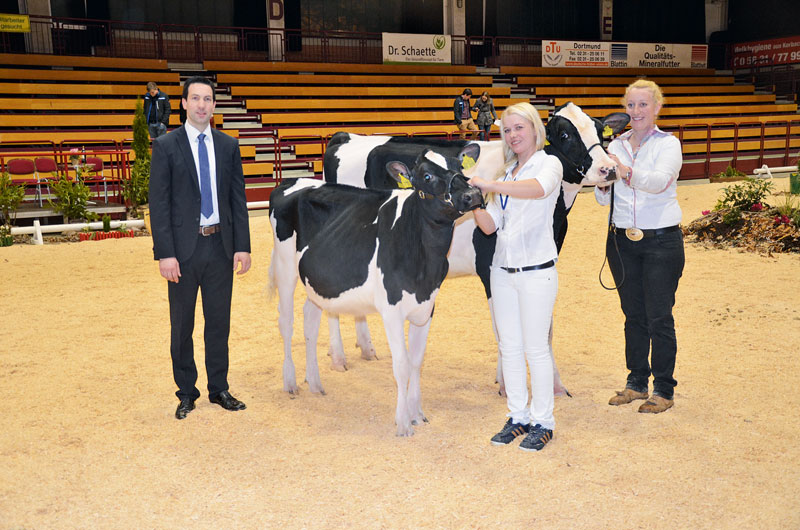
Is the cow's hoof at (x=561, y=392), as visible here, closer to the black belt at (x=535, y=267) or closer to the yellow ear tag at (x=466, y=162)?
the black belt at (x=535, y=267)

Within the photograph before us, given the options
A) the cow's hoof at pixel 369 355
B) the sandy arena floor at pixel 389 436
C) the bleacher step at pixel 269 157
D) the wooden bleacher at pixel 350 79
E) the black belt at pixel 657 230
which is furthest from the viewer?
the wooden bleacher at pixel 350 79

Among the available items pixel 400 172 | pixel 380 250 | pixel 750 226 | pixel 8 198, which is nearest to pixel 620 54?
pixel 750 226

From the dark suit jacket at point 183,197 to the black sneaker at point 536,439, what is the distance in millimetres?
1873

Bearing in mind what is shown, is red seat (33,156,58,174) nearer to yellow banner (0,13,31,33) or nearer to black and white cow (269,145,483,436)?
yellow banner (0,13,31,33)

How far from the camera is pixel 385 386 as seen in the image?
14.9 ft

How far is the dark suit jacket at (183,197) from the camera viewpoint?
3.74 metres

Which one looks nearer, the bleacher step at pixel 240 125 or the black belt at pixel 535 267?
the black belt at pixel 535 267

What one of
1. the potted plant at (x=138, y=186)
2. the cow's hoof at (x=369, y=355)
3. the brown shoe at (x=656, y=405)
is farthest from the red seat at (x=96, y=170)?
the brown shoe at (x=656, y=405)

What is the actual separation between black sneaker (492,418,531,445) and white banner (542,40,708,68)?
19328mm

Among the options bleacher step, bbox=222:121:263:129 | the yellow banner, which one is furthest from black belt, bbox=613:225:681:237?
the yellow banner

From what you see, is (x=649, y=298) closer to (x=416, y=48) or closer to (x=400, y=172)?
(x=400, y=172)

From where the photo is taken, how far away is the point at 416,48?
1998cm

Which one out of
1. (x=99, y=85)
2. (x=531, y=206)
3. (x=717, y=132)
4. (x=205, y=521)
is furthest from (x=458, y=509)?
(x=717, y=132)

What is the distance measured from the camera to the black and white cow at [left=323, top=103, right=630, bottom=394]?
3.88m
